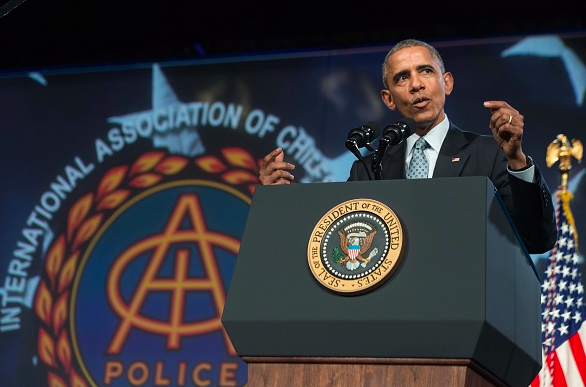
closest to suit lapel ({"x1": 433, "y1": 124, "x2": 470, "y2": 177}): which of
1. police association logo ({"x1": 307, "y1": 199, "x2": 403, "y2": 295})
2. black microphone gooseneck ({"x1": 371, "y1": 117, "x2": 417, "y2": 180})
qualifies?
black microphone gooseneck ({"x1": 371, "y1": 117, "x2": 417, "y2": 180})

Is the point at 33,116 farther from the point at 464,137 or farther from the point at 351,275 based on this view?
the point at 351,275

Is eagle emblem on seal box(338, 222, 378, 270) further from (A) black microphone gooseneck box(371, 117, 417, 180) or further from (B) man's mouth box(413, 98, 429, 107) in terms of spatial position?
(B) man's mouth box(413, 98, 429, 107)

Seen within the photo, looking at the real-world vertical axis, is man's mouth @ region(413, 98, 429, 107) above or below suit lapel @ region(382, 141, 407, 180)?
above

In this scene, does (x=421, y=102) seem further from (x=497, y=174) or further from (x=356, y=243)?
(x=356, y=243)

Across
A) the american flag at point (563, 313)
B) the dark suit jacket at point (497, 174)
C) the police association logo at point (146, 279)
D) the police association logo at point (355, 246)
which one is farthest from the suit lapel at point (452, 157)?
the police association logo at point (146, 279)

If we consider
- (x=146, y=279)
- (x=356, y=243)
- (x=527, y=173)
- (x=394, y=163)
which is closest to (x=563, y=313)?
(x=146, y=279)

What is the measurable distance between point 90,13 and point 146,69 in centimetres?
46

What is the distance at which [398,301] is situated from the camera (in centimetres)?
153

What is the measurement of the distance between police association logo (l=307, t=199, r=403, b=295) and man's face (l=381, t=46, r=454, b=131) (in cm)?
63

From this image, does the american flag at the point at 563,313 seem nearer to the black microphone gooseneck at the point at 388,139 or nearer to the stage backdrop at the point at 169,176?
the stage backdrop at the point at 169,176

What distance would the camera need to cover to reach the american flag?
4.23 m

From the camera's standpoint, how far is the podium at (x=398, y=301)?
1496 mm

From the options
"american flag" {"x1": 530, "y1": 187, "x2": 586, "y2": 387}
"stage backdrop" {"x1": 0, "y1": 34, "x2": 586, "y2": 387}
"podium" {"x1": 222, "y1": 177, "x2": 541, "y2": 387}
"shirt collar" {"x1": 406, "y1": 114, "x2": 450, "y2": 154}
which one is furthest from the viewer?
"stage backdrop" {"x1": 0, "y1": 34, "x2": 586, "y2": 387}

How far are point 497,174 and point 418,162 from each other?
20 cm
